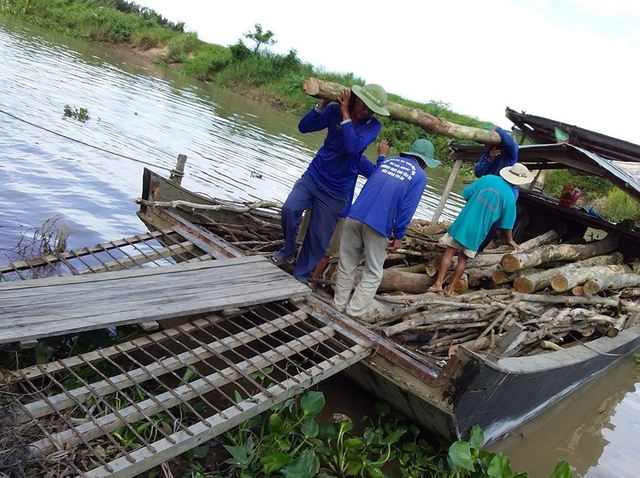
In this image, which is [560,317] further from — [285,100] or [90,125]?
[285,100]

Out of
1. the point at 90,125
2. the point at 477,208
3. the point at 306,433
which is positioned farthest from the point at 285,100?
the point at 306,433

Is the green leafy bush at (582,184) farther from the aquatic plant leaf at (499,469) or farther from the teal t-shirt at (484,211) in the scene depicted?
the aquatic plant leaf at (499,469)

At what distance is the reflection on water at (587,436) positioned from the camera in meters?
5.00

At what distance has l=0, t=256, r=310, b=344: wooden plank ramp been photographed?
3.04 metres

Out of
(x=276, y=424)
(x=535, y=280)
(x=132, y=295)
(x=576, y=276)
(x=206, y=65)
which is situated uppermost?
(x=206, y=65)

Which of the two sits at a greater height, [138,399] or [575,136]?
[575,136]

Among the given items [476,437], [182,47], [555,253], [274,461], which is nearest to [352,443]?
[274,461]

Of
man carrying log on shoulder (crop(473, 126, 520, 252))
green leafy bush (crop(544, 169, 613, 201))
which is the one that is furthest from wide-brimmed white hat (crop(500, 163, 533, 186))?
green leafy bush (crop(544, 169, 613, 201))

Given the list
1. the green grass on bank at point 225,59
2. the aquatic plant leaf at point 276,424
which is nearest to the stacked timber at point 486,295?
the aquatic plant leaf at point 276,424

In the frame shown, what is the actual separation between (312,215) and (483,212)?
1.76m

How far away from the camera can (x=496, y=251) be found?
22.6 feet

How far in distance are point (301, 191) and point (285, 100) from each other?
27433 millimetres

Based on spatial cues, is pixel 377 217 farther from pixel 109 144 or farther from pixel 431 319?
pixel 109 144

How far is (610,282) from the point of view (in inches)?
252
